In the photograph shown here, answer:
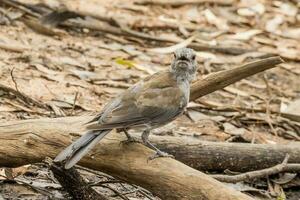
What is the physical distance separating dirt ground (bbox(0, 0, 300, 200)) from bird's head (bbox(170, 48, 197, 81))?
3.02ft

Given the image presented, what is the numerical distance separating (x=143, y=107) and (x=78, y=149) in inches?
24.2

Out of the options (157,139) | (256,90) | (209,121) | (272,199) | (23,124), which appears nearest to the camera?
(23,124)

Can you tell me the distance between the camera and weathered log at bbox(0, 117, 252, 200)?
15.5 feet

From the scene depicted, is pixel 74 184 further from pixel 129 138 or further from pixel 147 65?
pixel 147 65

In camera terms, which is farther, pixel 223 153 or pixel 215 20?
pixel 215 20

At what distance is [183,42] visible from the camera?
9.81 metres

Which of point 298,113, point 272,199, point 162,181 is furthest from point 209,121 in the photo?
point 162,181

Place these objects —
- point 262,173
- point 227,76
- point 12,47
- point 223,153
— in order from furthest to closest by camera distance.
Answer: point 12,47 < point 223,153 < point 262,173 < point 227,76

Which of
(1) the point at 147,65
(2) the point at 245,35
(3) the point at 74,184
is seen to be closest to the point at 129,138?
(3) the point at 74,184

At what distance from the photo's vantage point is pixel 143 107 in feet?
16.6

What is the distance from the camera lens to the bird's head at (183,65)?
5.39 m

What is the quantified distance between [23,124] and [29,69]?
2754 millimetres

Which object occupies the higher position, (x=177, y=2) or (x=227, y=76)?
(x=227, y=76)

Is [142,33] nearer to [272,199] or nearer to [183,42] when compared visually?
[183,42]
